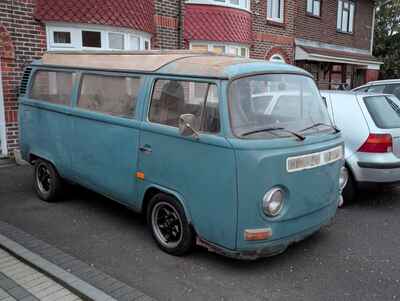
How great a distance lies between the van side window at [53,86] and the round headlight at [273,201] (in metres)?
2.97

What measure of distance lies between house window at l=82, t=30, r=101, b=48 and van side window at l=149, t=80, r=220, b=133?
510 cm

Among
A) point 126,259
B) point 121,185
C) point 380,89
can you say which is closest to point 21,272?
point 126,259

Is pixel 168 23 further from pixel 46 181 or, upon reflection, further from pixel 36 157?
pixel 46 181

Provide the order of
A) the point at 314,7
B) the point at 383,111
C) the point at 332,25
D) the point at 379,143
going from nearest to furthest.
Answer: the point at 379,143 → the point at 383,111 → the point at 314,7 → the point at 332,25

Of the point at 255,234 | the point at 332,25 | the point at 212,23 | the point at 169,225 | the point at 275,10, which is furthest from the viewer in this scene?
the point at 332,25

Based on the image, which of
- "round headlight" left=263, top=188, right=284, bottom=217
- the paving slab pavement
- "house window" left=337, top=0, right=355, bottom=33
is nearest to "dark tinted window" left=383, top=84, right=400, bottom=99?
"round headlight" left=263, top=188, right=284, bottom=217

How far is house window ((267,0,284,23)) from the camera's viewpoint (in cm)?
1402

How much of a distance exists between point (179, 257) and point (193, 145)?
1.21 m

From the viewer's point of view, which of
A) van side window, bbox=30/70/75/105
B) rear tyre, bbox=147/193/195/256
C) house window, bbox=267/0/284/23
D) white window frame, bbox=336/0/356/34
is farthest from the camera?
white window frame, bbox=336/0/356/34

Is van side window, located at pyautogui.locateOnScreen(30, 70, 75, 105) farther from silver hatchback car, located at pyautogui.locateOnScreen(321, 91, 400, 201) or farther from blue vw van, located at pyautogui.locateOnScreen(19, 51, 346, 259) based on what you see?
silver hatchback car, located at pyautogui.locateOnScreen(321, 91, 400, 201)

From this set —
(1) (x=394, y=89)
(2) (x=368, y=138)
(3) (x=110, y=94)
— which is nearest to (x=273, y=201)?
(3) (x=110, y=94)

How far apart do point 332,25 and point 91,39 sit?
12535 millimetres

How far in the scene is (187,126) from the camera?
346 cm

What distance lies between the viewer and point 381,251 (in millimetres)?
4219
